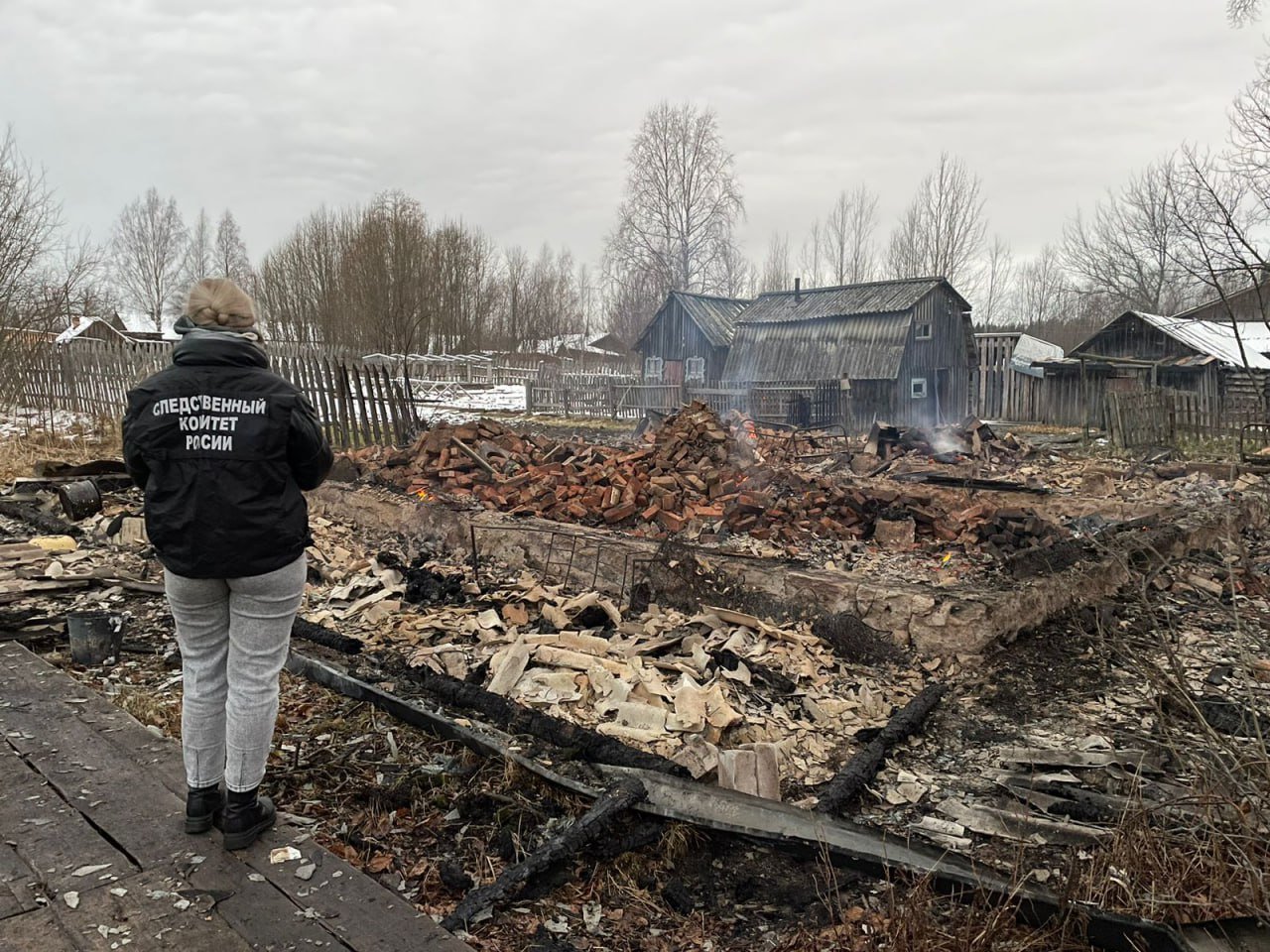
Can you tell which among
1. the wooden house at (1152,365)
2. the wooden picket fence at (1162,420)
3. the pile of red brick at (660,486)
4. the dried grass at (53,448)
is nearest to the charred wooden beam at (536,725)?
the pile of red brick at (660,486)

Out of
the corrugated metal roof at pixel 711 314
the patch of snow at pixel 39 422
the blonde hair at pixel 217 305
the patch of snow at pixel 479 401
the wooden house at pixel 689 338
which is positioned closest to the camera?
the blonde hair at pixel 217 305

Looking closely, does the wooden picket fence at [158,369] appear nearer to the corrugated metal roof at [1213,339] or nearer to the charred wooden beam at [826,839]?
the charred wooden beam at [826,839]

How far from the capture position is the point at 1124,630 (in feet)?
18.1

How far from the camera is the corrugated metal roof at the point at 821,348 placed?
79.7 feet

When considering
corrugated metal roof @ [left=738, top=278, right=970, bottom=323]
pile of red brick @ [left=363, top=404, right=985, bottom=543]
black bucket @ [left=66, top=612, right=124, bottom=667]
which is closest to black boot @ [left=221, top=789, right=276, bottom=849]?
black bucket @ [left=66, top=612, right=124, bottom=667]

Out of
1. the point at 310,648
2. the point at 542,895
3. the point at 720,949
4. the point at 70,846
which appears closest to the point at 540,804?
the point at 542,895

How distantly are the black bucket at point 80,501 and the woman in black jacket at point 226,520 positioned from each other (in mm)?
7042

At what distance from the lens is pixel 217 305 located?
266cm

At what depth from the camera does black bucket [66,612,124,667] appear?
462cm

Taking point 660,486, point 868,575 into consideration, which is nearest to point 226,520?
point 868,575

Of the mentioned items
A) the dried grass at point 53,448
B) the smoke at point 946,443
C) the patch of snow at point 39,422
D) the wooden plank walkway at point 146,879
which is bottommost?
the wooden plank walkway at point 146,879

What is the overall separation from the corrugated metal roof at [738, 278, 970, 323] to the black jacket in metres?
24.1

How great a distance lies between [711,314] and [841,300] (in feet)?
18.8

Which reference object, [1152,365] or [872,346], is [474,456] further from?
[1152,365]
